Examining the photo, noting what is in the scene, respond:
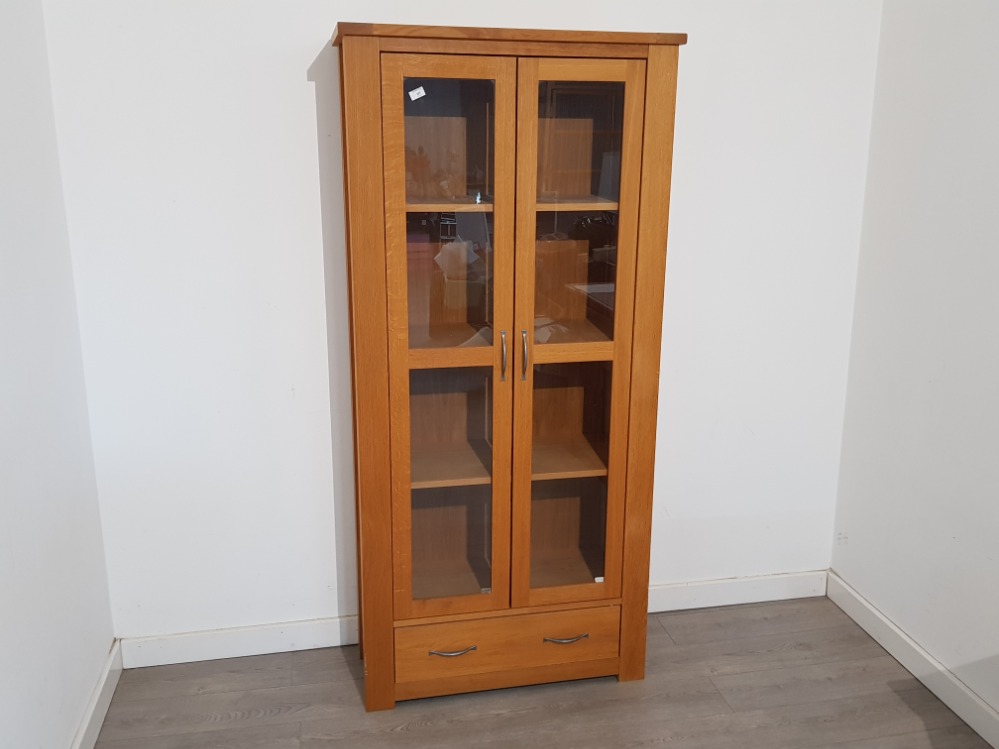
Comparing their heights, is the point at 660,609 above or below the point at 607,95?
below

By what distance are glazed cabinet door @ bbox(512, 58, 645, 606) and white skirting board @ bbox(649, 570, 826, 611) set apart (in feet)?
1.69

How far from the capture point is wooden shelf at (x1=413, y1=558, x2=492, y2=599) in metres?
2.42

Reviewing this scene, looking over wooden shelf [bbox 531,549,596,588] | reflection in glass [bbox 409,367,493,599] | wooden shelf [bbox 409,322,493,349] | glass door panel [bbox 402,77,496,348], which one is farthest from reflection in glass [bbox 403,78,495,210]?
wooden shelf [bbox 531,549,596,588]

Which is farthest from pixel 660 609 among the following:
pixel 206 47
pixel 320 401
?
pixel 206 47

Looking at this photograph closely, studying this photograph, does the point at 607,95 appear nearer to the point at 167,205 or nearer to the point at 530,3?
the point at 530,3

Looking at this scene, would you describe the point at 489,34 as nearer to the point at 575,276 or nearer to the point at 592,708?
the point at 575,276

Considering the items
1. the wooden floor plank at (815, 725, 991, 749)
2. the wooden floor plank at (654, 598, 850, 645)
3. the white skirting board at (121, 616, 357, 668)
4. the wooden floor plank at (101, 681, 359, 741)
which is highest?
the white skirting board at (121, 616, 357, 668)

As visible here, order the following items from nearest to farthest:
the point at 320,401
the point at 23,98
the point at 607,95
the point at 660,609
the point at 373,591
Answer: the point at 23,98
the point at 607,95
the point at 373,591
the point at 320,401
the point at 660,609

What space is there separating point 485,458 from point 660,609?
995 mm

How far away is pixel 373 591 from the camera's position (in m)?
2.38

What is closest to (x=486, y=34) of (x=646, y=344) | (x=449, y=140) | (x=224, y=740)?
(x=449, y=140)

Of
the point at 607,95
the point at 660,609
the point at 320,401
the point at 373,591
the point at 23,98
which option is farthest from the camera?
the point at 660,609

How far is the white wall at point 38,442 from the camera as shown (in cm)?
186

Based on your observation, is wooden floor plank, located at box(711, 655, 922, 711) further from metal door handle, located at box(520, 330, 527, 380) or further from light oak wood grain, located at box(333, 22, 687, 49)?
light oak wood grain, located at box(333, 22, 687, 49)
